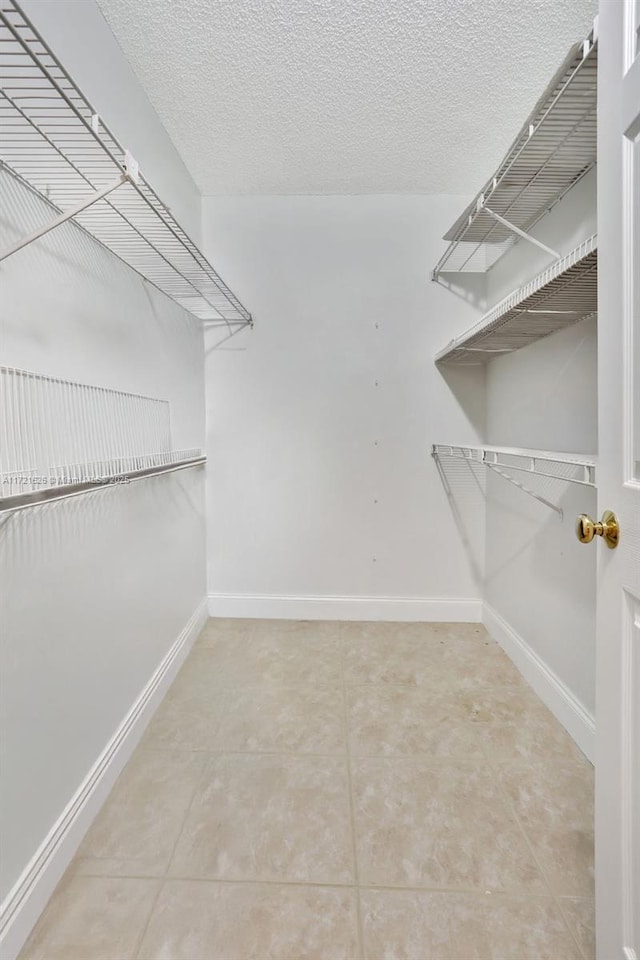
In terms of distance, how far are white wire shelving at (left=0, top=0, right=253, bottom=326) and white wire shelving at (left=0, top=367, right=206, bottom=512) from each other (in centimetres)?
31

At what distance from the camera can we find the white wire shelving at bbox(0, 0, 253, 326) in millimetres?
787

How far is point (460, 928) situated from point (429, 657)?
116cm

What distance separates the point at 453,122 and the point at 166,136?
118cm

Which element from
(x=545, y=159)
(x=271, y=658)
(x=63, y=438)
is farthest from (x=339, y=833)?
Result: (x=545, y=159)

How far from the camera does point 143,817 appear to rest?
122 cm

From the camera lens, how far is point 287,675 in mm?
1933

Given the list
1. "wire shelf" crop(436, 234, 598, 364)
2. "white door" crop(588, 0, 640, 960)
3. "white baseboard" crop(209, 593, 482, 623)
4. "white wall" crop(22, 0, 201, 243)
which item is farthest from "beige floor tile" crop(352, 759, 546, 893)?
"white wall" crop(22, 0, 201, 243)

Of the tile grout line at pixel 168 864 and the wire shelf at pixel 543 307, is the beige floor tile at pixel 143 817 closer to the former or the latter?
the tile grout line at pixel 168 864

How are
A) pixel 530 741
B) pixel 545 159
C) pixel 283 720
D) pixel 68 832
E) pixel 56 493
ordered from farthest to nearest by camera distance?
pixel 283 720, pixel 530 741, pixel 545 159, pixel 68 832, pixel 56 493

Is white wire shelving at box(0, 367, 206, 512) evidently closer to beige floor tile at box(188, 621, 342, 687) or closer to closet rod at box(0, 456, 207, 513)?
closet rod at box(0, 456, 207, 513)

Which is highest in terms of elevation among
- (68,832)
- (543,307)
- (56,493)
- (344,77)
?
(344,77)

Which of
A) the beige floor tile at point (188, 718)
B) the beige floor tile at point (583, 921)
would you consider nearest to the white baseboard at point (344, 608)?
the beige floor tile at point (188, 718)

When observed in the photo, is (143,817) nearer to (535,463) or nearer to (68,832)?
(68,832)

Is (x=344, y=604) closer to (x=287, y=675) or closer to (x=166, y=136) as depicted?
(x=287, y=675)
